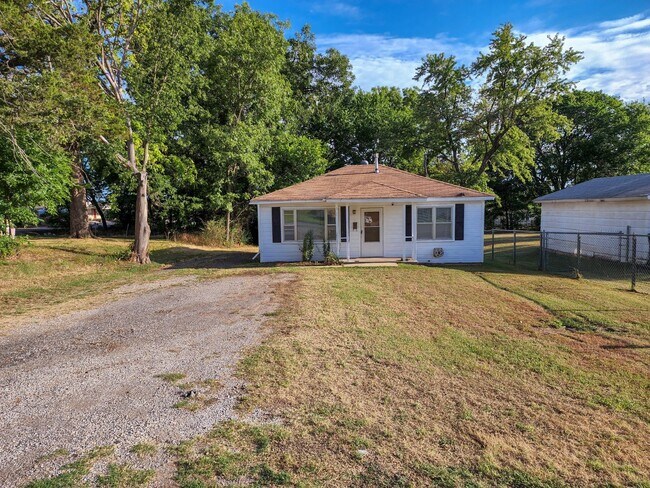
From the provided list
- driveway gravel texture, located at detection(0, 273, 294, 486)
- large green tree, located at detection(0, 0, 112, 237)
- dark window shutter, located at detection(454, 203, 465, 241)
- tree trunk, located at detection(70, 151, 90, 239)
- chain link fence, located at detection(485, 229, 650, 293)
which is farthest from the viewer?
tree trunk, located at detection(70, 151, 90, 239)

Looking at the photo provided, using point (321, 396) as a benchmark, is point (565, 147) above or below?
above

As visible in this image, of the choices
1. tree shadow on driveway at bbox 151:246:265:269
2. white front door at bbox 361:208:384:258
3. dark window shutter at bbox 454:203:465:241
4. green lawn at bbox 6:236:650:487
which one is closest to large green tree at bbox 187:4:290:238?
tree shadow on driveway at bbox 151:246:265:269

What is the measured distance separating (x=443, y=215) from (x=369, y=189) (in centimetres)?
281

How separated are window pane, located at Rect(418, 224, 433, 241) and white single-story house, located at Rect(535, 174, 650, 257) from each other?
3936 millimetres

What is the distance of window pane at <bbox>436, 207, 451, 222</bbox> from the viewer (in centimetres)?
1416

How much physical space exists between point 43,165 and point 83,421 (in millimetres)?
11450

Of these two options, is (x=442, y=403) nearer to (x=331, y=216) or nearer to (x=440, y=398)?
(x=440, y=398)

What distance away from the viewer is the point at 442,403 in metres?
3.80

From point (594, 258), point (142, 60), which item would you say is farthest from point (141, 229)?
point (594, 258)

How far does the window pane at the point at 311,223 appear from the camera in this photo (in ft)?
47.6

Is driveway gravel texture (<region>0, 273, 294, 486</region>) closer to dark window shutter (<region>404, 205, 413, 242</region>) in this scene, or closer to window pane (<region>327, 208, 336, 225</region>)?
window pane (<region>327, 208, 336, 225</region>)

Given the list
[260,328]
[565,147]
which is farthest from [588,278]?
[565,147]

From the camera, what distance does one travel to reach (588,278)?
11.4 metres

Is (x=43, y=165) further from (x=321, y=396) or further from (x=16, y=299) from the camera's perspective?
(x=321, y=396)
